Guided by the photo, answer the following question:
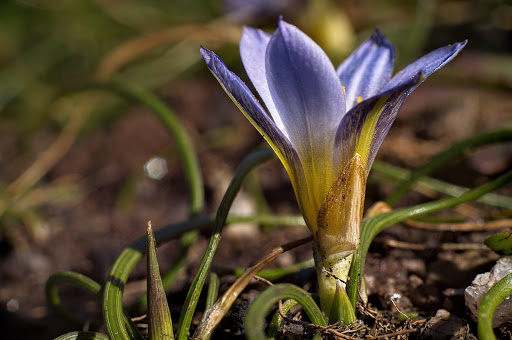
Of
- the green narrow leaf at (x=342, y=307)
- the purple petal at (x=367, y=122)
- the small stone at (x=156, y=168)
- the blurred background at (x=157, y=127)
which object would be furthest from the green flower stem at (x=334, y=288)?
the small stone at (x=156, y=168)

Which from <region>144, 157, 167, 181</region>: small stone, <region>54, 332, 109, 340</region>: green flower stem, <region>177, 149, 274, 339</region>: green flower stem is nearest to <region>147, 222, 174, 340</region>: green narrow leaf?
<region>177, 149, 274, 339</region>: green flower stem

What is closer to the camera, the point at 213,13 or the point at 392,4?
the point at 392,4

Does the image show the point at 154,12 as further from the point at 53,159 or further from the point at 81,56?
the point at 53,159

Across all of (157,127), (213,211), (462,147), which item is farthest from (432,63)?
(157,127)

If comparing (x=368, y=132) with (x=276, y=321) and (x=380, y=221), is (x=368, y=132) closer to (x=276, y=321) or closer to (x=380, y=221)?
(x=380, y=221)

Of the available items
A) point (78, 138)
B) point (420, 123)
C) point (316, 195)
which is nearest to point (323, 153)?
point (316, 195)

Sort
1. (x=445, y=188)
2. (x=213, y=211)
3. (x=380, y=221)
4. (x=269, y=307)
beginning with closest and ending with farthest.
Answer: (x=269, y=307) → (x=380, y=221) → (x=445, y=188) → (x=213, y=211)

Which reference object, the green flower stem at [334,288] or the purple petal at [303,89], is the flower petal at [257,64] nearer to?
the purple petal at [303,89]
